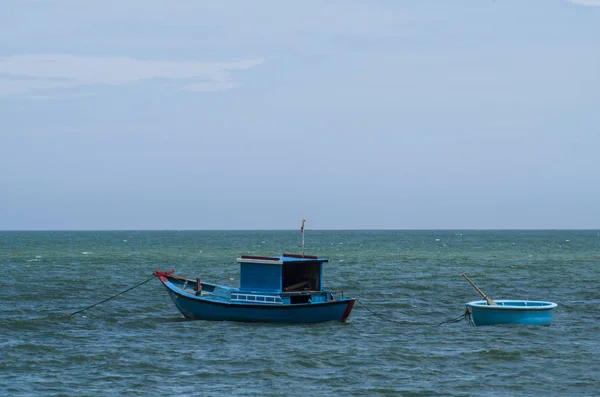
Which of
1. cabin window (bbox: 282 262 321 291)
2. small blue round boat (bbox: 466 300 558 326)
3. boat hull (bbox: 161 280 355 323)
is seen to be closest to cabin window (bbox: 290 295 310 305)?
cabin window (bbox: 282 262 321 291)

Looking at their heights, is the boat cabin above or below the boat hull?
above

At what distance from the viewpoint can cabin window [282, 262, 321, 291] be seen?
3353cm

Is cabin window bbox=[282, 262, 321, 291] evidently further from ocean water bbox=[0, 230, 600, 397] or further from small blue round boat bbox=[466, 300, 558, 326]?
small blue round boat bbox=[466, 300, 558, 326]

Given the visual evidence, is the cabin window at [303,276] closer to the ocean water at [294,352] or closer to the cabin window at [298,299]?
the cabin window at [298,299]

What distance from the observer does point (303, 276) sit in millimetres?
34000

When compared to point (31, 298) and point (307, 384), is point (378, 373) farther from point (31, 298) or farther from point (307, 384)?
point (31, 298)

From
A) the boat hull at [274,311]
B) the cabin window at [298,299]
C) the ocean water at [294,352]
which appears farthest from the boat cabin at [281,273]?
the ocean water at [294,352]

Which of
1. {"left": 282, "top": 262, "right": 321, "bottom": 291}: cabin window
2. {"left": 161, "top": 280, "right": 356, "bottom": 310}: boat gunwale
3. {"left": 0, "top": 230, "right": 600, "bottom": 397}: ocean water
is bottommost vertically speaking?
{"left": 0, "top": 230, "right": 600, "bottom": 397}: ocean water

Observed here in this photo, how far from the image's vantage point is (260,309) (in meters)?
32.5

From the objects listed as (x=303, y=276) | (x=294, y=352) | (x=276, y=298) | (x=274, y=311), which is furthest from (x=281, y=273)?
(x=294, y=352)

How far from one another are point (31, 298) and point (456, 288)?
2571cm

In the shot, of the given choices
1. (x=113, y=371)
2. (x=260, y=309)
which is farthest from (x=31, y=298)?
(x=113, y=371)

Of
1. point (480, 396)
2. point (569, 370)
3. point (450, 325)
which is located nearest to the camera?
point (480, 396)

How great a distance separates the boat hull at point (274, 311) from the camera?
3234 centimetres
